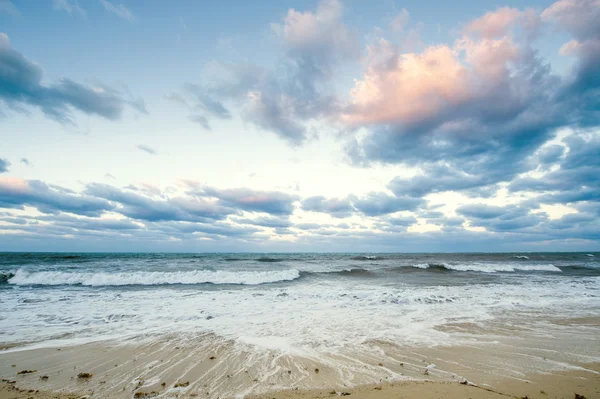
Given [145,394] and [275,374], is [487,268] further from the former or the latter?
[145,394]

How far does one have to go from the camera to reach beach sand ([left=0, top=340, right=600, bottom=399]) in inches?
184

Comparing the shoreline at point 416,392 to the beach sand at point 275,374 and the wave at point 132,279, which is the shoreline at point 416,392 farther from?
the wave at point 132,279

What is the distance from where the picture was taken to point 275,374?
541 centimetres

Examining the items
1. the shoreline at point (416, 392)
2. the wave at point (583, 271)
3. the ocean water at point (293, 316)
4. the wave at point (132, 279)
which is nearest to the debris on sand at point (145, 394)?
the shoreline at point (416, 392)

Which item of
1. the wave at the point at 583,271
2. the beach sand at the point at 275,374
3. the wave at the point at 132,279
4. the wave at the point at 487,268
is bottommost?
the wave at the point at 583,271

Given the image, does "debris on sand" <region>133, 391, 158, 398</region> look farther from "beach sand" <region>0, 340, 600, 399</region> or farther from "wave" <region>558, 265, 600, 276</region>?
"wave" <region>558, 265, 600, 276</region>

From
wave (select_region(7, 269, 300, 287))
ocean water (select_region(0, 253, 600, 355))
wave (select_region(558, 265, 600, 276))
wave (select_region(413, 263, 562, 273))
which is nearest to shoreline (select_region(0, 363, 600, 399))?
ocean water (select_region(0, 253, 600, 355))

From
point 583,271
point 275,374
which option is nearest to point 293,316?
point 275,374

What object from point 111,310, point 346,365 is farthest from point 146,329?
point 346,365

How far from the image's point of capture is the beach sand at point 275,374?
4.68 meters

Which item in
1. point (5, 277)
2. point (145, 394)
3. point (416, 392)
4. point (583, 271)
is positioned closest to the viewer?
point (416, 392)

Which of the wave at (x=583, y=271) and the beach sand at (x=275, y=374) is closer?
the beach sand at (x=275, y=374)

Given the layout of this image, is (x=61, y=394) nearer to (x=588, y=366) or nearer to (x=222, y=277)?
(x=588, y=366)

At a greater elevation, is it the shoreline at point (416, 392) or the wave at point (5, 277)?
the shoreline at point (416, 392)
